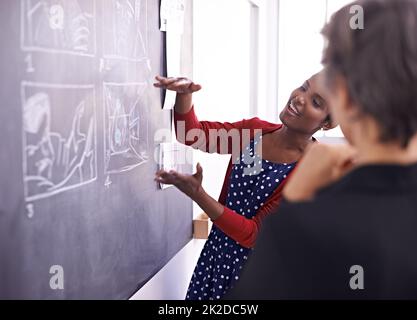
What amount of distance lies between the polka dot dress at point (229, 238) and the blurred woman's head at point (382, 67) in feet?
3.28

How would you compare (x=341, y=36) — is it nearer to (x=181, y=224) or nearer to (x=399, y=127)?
(x=399, y=127)

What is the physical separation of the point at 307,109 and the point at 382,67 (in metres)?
1.00

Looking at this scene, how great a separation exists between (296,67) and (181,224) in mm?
2445

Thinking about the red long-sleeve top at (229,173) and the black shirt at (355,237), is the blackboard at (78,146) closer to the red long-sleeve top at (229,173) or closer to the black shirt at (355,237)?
the red long-sleeve top at (229,173)

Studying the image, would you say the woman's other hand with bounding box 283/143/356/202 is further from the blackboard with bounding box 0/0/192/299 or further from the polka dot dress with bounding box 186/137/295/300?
the polka dot dress with bounding box 186/137/295/300

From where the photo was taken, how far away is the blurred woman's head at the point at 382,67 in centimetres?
62

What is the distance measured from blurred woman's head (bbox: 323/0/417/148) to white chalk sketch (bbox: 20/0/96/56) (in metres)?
0.55

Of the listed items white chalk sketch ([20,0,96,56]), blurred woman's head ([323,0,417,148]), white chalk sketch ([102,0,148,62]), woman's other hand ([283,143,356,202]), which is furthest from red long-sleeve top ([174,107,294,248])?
blurred woman's head ([323,0,417,148])

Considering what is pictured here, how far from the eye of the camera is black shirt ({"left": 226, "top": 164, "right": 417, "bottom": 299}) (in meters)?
0.63

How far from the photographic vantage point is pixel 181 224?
81.2 inches

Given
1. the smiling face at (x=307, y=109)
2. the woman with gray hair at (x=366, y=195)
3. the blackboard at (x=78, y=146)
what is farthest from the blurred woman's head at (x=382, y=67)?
the smiling face at (x=307, y=109)

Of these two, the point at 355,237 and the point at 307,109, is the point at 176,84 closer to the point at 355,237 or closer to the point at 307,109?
the point at 307,109

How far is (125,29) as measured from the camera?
1390 millimetres
